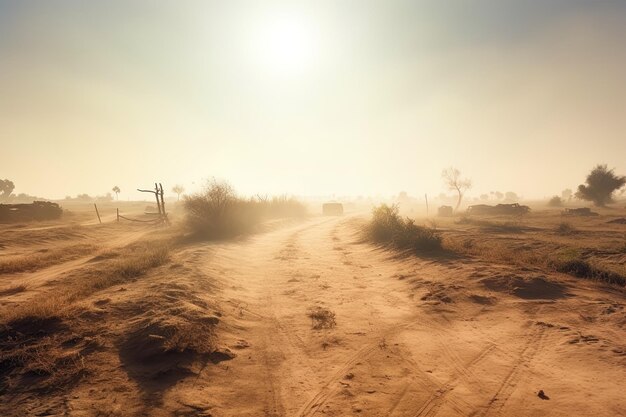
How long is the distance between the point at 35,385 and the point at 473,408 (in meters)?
5.75

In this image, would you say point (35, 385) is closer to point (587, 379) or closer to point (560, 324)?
point (587, 379)

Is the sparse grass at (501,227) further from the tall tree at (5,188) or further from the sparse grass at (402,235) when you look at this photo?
the tall tree at (5,188)

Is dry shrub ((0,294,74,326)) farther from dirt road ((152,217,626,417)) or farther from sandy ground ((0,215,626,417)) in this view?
dirt road ((152,217,626,417))

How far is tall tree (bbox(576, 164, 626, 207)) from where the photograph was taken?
47406mm

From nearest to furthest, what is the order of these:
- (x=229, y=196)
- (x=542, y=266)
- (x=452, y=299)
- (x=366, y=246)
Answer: (x=452, y=299) < (x=542, y=266) < (x=366, y=246) < (x=229, y=196)

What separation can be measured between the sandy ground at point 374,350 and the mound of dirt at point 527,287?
1.7 inches

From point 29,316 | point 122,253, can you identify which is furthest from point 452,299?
point 122,253

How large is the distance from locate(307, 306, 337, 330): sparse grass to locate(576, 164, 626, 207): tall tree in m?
60.1

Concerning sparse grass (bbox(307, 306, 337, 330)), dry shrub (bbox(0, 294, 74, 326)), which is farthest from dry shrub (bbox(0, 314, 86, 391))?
sparse grass (bbox(307, 306, 337, 330))

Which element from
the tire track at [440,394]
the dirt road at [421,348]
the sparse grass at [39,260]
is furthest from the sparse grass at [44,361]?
the sparse grass at [39,260]

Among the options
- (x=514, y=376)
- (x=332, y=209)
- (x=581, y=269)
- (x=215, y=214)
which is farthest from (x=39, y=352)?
(x=332, y=209)

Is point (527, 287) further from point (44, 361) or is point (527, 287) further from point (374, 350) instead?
point (44, 361)

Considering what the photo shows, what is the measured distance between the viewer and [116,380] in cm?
443

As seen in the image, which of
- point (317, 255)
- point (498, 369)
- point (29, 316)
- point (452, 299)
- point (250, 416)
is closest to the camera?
point (250, 416)
